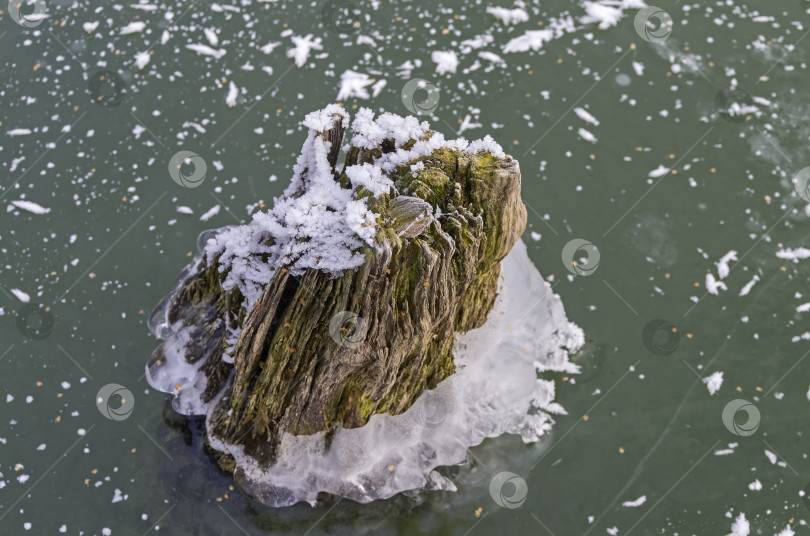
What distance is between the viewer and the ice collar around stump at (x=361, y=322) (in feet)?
13.9

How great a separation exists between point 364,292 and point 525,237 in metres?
2.34

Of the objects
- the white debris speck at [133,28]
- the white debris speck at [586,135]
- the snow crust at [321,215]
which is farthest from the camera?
the white debris speck at [133,28]

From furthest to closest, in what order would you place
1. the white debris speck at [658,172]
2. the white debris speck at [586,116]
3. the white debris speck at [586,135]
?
the white debris speck at [586,116] → the white debris speck at [586,135] → the white debris speck at [658,172]

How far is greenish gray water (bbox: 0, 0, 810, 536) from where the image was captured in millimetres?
5203

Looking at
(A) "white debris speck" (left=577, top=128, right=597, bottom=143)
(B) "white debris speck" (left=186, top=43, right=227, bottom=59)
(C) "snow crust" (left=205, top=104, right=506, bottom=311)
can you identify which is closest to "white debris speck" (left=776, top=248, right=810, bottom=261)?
(A) "white debris speck" (left=577, top=128, right=597, bottom=143)

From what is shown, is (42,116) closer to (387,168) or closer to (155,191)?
(155,191)

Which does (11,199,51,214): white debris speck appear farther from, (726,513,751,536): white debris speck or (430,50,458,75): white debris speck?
(726,513,751,536): white debris speck

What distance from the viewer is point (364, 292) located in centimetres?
418

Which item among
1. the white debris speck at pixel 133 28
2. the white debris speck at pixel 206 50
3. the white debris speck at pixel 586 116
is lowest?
the white debris speck at pixel 586 116

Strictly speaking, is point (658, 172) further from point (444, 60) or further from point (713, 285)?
point (444, 60)

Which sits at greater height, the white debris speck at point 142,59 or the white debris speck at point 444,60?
the white debris speck at point 444,60

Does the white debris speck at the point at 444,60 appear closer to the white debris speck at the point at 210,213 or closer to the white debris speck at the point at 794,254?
the white debris speck at the point at 210,213

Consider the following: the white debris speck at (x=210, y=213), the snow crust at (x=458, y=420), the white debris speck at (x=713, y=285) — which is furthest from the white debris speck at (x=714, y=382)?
the white debris speck at (x=210, y=213)

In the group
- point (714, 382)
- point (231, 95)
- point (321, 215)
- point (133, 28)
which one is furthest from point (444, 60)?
point (714, 382)
